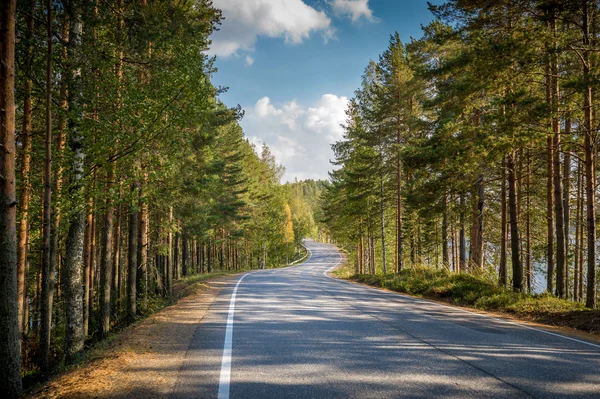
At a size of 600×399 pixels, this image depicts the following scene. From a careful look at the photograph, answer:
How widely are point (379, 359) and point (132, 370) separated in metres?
3.58

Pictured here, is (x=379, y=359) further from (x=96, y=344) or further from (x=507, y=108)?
(x=507, y=108)

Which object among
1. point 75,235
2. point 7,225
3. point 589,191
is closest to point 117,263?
point 75,235

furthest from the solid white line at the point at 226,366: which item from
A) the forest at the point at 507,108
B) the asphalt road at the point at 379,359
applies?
the forest at the point at 507,108

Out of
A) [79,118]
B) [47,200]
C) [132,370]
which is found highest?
[79,118]

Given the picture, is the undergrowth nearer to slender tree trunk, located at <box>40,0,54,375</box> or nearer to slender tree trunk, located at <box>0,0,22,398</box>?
slender tree trunk, located at <box>0,0,22,398</box>

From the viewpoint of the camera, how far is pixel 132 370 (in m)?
4.71

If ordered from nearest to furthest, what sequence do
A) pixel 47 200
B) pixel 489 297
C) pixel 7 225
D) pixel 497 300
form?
pixel 7 225 < pixel 47 200 < pixel 497 300 < pixel 489 297

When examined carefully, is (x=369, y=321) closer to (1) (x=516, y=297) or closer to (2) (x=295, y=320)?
(2) (x=295, y=320)

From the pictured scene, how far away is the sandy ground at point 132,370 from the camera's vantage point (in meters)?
4.01

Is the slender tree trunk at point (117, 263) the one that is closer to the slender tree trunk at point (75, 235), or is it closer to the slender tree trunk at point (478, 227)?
the slender tree trunk at point (75, 235)

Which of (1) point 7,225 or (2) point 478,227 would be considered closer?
(1) point 7,225

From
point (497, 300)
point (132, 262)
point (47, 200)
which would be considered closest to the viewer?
point (47, 200)

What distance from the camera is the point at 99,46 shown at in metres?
8.14

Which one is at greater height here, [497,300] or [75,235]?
[75,235]
